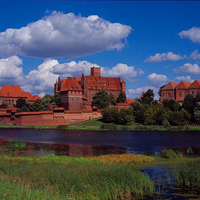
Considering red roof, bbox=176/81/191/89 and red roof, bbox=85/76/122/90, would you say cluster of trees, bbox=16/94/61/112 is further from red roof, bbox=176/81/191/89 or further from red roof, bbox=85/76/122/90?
red roof, bbox=176/81/191/89

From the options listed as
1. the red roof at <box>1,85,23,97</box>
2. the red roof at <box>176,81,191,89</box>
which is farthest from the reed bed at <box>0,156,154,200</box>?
the red roof at <box>1,85,23,97</box>

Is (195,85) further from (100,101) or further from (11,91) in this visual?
(11,91)

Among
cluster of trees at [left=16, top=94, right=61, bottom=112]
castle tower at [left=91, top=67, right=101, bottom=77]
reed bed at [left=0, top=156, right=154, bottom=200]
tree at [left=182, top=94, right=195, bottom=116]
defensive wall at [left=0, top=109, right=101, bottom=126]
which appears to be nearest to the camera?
reed bed at [left=0, top=156, right=154, bottom=200]

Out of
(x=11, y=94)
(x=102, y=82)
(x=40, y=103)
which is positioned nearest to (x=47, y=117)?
(x=40, y=103)

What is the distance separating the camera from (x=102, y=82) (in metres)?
96.9

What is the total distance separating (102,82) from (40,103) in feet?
100.0

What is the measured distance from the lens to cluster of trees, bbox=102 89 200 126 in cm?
5509

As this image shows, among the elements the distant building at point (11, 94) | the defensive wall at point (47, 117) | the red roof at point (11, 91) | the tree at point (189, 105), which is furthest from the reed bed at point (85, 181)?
the red roof at point (11, 91)

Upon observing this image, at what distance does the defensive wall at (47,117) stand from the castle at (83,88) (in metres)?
8.97

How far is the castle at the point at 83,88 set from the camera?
2918 inches

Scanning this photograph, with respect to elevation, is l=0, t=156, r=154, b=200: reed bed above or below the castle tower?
below

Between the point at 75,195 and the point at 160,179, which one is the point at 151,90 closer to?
the point at 160,179

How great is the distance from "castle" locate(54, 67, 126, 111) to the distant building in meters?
9.99

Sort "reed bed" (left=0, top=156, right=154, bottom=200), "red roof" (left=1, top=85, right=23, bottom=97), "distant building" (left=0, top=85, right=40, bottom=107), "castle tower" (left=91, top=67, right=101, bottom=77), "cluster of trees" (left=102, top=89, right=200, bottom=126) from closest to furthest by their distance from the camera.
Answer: "reed bed" (left=0, top=156, right=154, bottom=200)
"cluster of trees" (left=102, top=89, right=200, bottom=126)
"distant building" (left=0, top=85, right=40, bottom=107)
"red roof" (left=1, top=85, right=23, bottom=97)
"castle tower" (left=91, top=67, right=101, bottom=77)
